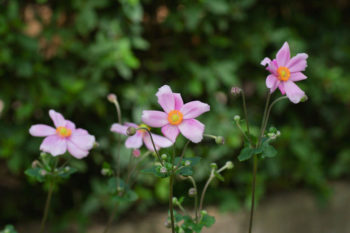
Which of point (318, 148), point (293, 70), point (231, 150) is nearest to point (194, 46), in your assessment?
point (231, 150)

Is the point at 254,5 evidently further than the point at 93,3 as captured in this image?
Yes

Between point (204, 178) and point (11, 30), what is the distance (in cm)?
120

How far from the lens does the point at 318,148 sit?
288 centimetres

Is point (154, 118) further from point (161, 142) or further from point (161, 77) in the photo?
point (161, 77)

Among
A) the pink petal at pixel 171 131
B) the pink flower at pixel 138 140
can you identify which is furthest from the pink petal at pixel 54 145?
the pink petal at pixel 171 131

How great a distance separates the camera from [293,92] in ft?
2.96

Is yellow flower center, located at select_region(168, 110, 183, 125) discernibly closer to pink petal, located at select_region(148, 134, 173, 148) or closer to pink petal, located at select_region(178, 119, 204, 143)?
pink petal, located at select_region(178, 119, 204, 143)

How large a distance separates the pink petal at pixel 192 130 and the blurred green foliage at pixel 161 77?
1.23m

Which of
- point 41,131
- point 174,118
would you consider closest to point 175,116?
point 174,118

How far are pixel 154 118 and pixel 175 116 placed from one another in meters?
0.04

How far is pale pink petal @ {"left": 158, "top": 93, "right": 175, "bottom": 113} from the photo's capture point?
843 mm

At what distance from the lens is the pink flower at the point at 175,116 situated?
842 mm

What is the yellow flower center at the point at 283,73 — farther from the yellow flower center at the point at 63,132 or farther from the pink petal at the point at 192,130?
the yellow flower center at the point at 63,132

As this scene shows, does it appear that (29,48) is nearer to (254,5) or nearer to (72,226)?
(72,226)
